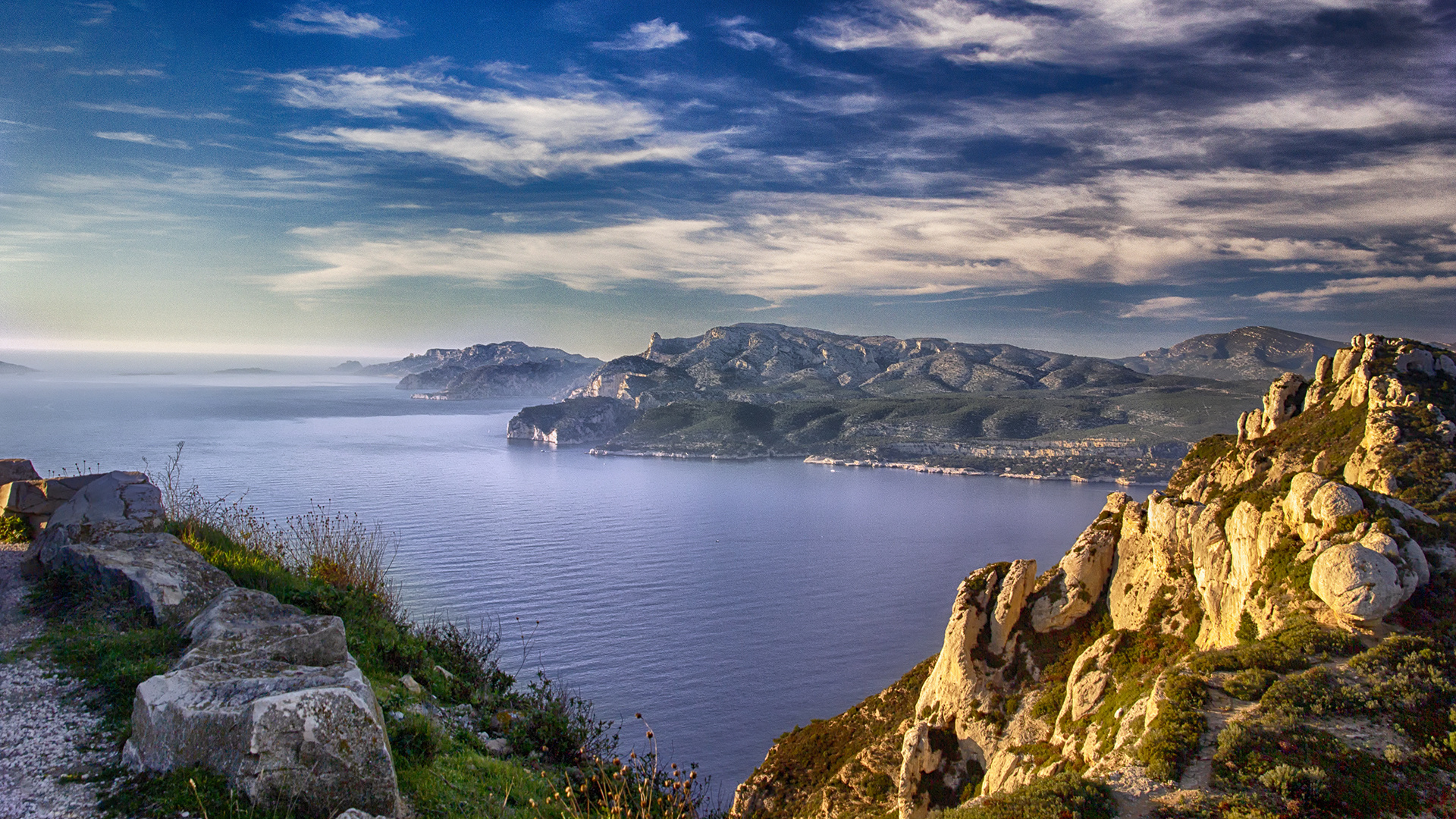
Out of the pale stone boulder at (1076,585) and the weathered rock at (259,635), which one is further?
the pale stone boulder at (1076,585)

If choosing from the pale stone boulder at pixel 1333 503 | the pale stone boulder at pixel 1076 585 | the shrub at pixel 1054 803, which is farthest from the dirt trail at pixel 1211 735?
the pale stone boulder at pixel 1076 585

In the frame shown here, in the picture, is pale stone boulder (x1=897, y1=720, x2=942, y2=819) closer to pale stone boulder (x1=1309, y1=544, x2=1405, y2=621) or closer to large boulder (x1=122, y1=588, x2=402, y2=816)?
pale stone boulder (x1=1309, y1=544, x2=1405, y2=621)

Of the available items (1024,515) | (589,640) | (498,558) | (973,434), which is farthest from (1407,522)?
(973,434)

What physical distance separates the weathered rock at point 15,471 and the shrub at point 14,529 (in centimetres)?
144

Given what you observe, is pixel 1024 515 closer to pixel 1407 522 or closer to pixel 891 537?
pixel 891 537

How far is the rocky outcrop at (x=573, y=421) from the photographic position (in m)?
158

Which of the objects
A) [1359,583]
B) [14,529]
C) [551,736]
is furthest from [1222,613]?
[14,529]

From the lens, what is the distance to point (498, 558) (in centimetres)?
5100

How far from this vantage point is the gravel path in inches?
252

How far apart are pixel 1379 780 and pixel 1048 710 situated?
16.2ft

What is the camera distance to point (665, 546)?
2400 inches

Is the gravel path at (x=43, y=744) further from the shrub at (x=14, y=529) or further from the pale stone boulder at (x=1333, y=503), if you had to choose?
the pale stone boulder at (x=1333, y=503)

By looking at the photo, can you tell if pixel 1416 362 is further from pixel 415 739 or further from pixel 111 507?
pixel 111 507

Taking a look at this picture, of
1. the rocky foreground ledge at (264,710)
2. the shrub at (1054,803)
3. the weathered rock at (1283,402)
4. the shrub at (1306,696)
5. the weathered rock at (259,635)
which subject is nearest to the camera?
the shrub at (1054,803)
